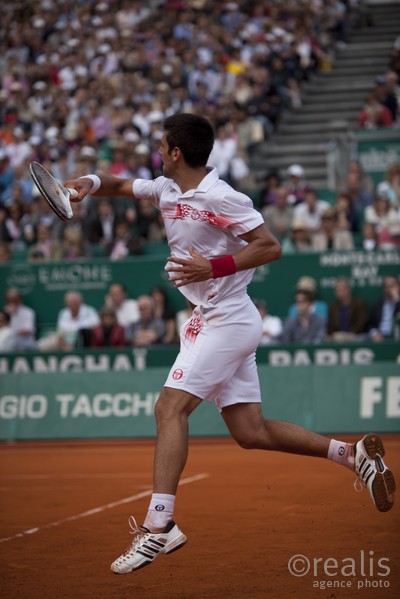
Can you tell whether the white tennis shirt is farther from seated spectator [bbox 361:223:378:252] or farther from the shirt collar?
seated spectator [bbox 361:223:378:252]

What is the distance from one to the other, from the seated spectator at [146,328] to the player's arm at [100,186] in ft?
30.2

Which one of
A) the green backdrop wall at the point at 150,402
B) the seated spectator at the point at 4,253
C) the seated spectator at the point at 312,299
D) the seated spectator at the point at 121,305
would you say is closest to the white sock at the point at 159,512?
the green backdrop wall at the point at 150,402

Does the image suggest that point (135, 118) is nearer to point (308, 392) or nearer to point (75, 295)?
point (75, 295)

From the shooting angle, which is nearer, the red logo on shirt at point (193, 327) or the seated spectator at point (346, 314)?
the red logo on shirt at point (193, 327)

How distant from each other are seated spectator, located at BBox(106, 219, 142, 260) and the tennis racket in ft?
36.9

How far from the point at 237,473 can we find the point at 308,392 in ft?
11.8

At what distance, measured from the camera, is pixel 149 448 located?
13469 millimetres

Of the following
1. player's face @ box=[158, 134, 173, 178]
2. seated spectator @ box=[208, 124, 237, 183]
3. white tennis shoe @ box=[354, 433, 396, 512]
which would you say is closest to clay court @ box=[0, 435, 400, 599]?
white tennis shoe @ box=[354, 433, 396, 512]

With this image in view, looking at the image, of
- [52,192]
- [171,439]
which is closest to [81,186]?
[52,192]

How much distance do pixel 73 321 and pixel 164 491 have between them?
11080mm

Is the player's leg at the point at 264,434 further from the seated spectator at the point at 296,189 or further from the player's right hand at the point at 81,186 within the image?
the seated spectator at the point at 296,189

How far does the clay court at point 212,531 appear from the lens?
5445 millimetres

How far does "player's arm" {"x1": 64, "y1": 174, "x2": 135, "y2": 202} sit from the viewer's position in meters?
6.32

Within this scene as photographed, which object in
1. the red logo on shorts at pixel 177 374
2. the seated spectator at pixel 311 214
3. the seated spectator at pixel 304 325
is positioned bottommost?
the seated spectator at pixel 304 325
